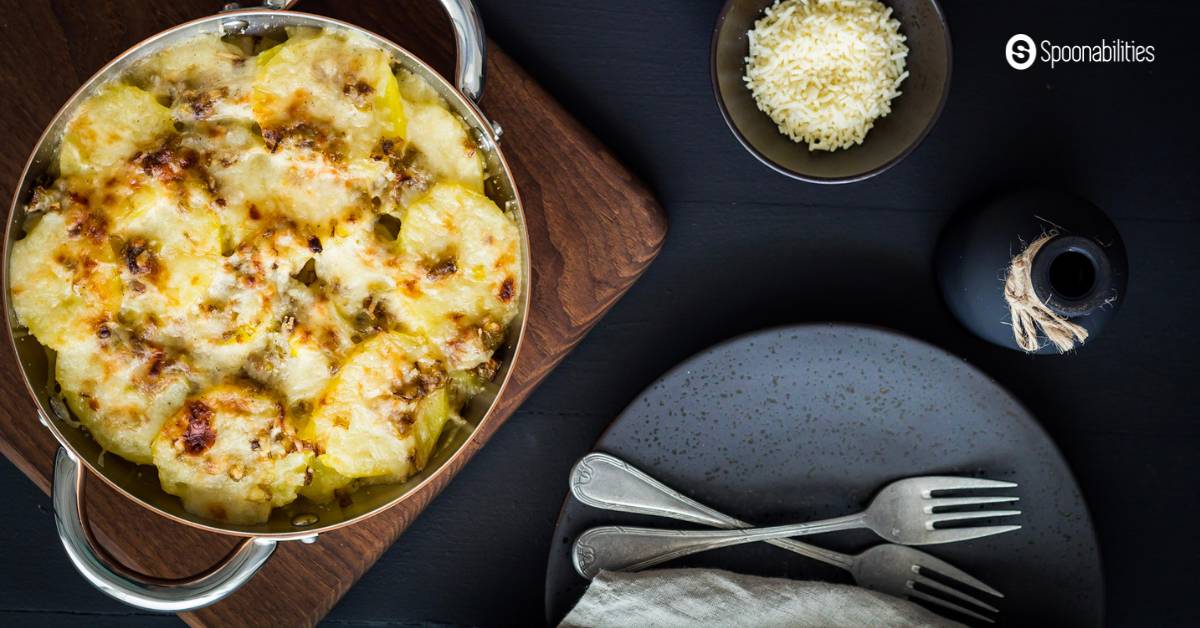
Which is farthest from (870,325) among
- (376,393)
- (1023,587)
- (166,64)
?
(166,64)

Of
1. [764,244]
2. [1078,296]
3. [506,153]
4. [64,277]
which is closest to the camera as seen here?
[64,277]

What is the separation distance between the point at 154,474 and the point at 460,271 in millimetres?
503

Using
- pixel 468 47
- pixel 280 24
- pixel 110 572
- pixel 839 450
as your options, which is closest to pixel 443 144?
pixel 468 47

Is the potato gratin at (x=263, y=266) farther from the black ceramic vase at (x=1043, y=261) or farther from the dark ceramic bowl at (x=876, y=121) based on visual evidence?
the black ceramic vase at (x=1043, y=261)

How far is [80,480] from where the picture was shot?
1.18 m

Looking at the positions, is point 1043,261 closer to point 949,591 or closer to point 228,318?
point 949,591

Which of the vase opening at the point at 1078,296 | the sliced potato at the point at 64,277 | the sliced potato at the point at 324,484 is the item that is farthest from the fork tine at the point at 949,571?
the sliced potato at the point at 64,277

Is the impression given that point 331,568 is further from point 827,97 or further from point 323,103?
point 827,97

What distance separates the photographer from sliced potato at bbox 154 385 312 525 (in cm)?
113

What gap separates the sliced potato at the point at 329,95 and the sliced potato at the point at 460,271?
12 centimetres

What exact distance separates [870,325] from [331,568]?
3.16ft

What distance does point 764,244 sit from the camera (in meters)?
1.53

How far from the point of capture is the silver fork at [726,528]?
1434mm

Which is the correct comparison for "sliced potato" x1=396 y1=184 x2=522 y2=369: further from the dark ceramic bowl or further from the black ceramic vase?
the black ceramic vase
